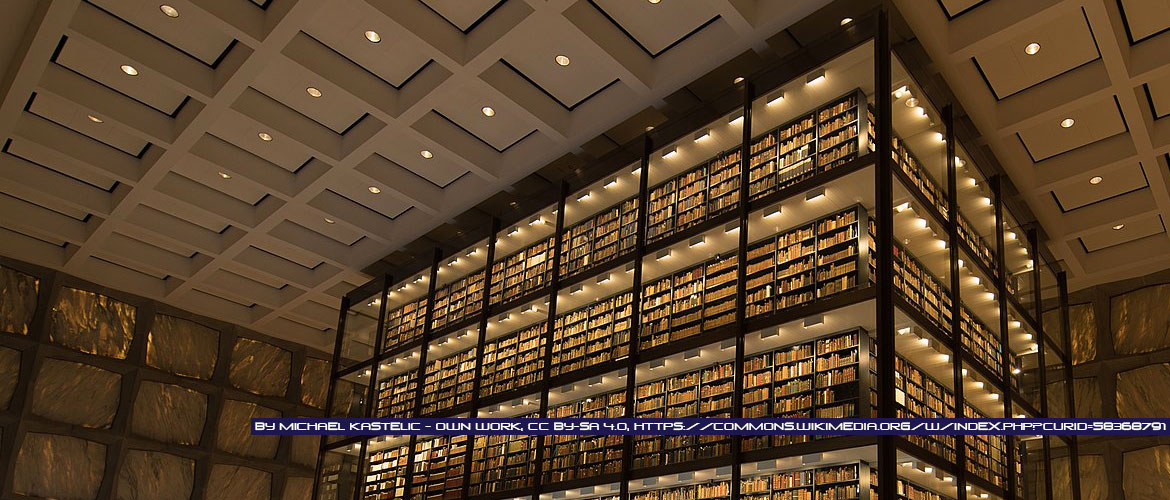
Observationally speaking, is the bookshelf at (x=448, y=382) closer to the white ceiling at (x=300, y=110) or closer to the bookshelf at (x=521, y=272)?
the bookshelf at (x=521, y=272)

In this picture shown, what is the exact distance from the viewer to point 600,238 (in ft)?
32.9

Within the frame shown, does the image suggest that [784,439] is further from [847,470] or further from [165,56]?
[165,56]

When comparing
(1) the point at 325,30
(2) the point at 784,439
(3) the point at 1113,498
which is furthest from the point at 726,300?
(3) the point at 1113,498

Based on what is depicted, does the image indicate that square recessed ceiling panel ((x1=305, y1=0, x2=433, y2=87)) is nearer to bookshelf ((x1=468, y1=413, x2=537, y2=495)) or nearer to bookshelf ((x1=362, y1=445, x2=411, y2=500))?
bookshelf ((x1=468, y1=413, x2=537, y2=495))

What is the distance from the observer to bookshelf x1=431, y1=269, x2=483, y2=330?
11.7m

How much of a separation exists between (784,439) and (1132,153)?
17.1 ft

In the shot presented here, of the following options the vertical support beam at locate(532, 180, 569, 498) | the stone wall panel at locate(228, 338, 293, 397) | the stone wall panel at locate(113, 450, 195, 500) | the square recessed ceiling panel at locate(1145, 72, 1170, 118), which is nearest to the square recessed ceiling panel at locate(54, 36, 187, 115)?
the vertical support beam at locate(532, 180, 569, 498)

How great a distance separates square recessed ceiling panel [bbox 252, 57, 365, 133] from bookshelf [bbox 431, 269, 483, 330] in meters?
2.59

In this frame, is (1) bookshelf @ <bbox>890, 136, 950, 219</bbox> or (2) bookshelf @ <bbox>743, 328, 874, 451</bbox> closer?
(2) bookshelf @ <bbox>743, 328, 874, 451</bbox>

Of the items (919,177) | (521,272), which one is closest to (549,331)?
(521,272)

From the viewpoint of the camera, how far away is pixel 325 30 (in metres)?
8.98

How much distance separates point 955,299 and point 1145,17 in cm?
297

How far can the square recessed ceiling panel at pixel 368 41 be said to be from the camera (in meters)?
8.64

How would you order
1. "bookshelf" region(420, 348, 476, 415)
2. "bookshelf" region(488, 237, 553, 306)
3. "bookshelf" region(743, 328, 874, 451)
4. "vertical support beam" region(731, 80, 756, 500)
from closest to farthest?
"bookshelf" region(743, 328, 874, 451) → "vertical support beam" region(731, 80, 756, 500) → "bookshelf" region(488, 237, 553, 306) → "bookshelf" region(420, 348, 476, 415)
